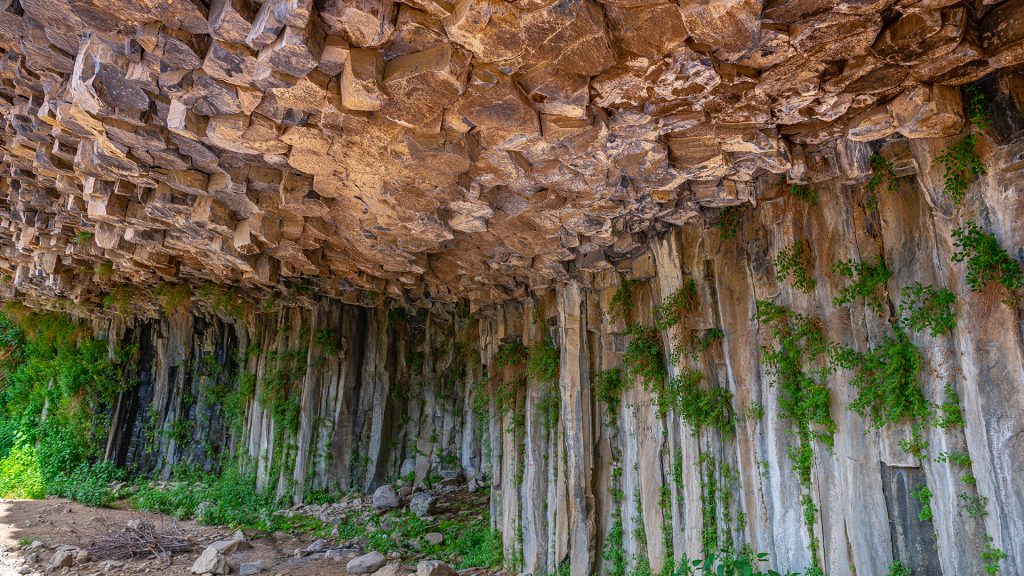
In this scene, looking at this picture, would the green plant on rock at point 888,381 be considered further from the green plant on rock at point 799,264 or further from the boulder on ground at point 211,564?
the boulder on ground at point 211,564

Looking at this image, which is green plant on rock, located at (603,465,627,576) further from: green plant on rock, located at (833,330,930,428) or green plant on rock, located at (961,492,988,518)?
green plant on rock, located at (961,492,988,518)

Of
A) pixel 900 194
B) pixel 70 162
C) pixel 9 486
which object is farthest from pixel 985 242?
pixel 9 486

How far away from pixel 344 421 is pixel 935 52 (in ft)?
42.4

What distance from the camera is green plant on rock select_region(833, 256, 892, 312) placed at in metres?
5.26

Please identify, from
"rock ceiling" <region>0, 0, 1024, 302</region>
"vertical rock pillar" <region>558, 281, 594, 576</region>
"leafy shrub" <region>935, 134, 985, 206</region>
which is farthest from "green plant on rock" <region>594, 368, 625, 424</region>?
"leafy shrub" <region>935, 134, 985, 206</region>

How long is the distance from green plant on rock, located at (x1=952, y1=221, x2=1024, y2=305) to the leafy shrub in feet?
0.89

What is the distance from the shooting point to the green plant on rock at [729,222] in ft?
22.1

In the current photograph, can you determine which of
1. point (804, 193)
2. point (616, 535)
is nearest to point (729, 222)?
point (804, 193)

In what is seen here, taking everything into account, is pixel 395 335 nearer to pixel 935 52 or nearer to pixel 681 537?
pixel 681 537

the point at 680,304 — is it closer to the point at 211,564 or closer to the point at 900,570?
the point at 900,570

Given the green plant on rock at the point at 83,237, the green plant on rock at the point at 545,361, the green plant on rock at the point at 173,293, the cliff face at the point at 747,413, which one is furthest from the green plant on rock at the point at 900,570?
the green plant on rock at the point at 173,293

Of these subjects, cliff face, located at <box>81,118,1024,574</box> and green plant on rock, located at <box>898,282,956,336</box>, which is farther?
green plant on rock, located at <box>898,282,956,336</box>

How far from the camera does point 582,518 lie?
8422 mm

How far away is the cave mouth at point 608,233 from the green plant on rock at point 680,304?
0.12ft
